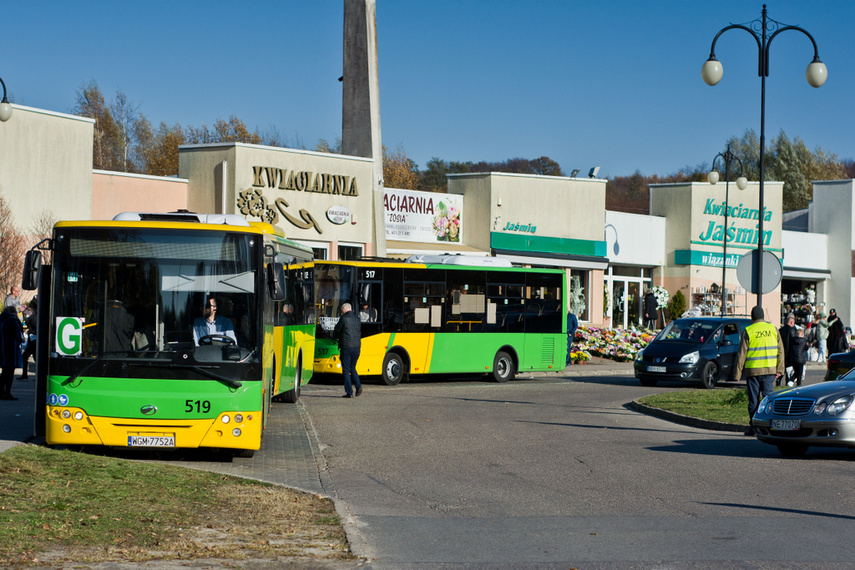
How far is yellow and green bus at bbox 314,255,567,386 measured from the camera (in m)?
23.9

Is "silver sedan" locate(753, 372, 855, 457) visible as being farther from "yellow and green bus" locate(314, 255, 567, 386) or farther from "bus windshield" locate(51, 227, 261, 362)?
"yellow and green bus" locate(314, 255, 567, 386)

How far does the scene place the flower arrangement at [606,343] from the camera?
122 ft

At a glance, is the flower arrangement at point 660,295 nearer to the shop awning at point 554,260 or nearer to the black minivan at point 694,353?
the shop awning at point 554,260

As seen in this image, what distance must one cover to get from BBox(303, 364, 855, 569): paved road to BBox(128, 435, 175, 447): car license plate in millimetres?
1903

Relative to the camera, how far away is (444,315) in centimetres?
2503

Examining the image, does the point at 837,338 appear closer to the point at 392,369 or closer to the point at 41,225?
the point at 392,369

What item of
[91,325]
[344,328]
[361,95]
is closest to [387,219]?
[361,95]

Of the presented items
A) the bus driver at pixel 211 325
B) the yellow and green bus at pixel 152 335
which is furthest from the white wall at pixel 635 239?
the bus driver at pixel 211 325

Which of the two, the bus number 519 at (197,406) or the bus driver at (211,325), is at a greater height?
the bus driver at (211,325)

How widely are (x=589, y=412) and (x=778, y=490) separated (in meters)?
8.66

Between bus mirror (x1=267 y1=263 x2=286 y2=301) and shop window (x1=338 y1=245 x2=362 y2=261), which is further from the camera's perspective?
shop window (x1=338 y1=245 x2=362 y2=261)

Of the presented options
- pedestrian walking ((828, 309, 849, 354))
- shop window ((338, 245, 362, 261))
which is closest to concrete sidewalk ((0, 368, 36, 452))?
shop window ((338, 245, 362, 261))

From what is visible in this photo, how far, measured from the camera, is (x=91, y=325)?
11.8 m

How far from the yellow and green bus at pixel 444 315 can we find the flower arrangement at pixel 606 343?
9.20m
